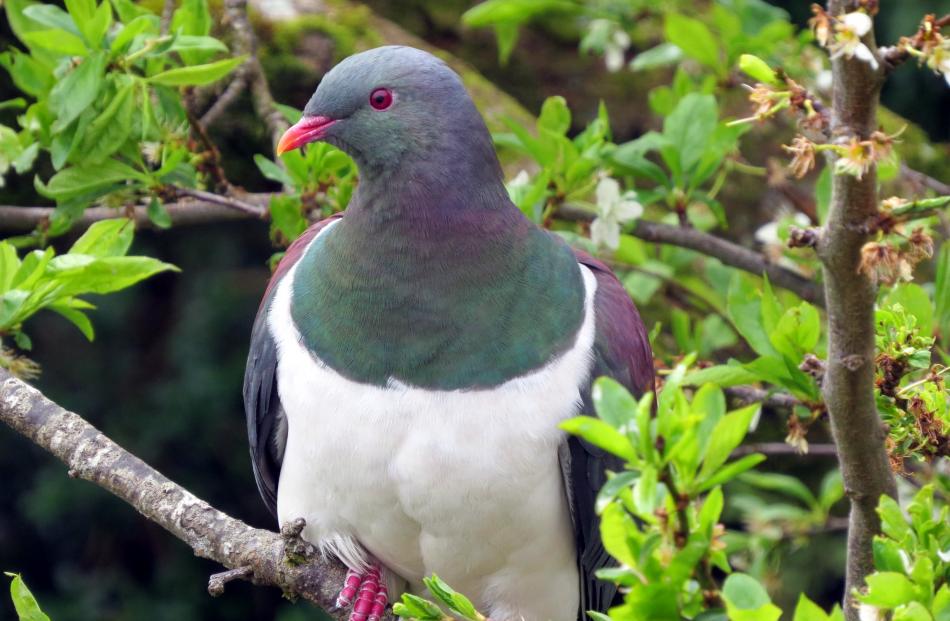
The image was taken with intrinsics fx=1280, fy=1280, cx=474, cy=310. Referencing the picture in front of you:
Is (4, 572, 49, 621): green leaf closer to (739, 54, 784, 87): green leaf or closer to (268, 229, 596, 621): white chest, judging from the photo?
(268, 229, 596, 621): white chest

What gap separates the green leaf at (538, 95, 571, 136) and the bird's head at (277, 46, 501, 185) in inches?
23.9

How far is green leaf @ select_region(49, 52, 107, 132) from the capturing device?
224cm

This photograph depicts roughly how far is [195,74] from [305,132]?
42 cm

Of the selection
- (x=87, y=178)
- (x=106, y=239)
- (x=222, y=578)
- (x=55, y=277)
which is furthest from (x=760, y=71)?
(x=87, y=178)

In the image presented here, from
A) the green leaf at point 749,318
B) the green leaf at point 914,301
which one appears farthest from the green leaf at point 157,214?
the green leaf at point 914,301

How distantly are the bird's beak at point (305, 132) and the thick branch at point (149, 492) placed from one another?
1.81ft

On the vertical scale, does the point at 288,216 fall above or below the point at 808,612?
A: below

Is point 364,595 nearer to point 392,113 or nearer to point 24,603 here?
point 24,603

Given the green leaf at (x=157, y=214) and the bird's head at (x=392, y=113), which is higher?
the bird's head at (x=392, y=113)

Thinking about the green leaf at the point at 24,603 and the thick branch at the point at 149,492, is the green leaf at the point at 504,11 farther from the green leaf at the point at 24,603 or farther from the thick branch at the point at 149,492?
the green leaf at the point at 24,603

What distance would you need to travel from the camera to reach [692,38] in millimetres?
2807

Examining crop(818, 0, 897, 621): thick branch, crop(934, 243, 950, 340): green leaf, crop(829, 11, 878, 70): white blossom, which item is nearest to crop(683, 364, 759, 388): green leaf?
crop(818, 0, 897, 621): thick branch

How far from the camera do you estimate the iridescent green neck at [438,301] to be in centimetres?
197

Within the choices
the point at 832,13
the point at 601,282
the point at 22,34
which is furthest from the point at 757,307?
the point at 22,34
